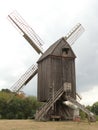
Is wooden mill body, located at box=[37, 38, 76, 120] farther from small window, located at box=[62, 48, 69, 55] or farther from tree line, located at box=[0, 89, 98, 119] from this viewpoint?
tree line, located at box=[0, 89, 98, 119]

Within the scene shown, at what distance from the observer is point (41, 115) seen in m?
33.6

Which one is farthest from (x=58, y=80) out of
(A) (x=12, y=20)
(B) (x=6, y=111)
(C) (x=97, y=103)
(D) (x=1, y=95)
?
(C) (x=97, y=103)

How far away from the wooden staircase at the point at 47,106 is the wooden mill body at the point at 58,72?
0.48 m

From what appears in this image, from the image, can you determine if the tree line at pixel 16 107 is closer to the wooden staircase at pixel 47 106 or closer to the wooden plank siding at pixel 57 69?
the wooden plank siding at pixel 57 69

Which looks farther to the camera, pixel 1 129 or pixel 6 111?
pixel 6 111

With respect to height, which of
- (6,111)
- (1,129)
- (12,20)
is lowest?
(1,129)

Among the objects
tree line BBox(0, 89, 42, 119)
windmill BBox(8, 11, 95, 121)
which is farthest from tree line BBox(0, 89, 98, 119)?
windmill BBox(8, 11, 95, 121)

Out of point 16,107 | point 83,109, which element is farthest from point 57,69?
point 16,107

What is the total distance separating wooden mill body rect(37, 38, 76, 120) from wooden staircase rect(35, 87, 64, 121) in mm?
475

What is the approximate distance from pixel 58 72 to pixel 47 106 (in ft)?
13.6

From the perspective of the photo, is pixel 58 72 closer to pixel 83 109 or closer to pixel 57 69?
pixel 57 69

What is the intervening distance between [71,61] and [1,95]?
2425 centimetres

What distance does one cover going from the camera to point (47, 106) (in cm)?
3481

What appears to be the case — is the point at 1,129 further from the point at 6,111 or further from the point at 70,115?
the point at 6,111
